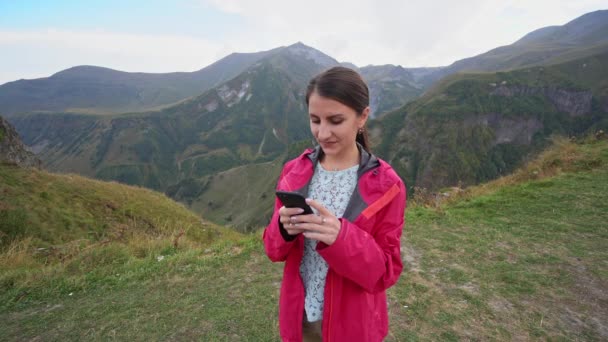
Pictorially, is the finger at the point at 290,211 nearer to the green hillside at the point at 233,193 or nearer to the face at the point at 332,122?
the face at the point at 332,122

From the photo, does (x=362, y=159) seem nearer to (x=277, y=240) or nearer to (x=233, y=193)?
(x=277, y=240)

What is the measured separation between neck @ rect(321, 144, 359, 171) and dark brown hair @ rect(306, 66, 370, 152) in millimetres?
287

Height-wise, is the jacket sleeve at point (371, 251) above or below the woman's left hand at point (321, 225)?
below

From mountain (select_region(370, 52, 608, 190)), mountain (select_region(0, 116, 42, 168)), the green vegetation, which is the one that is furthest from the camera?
mountain (select_region(370, 52, 608, 190))

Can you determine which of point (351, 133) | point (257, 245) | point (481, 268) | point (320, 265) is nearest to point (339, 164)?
point (351, 133)

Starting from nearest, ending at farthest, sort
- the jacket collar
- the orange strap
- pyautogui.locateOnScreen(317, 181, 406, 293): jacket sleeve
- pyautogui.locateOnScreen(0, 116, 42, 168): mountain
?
pyautogui.locateOnScreen(317, 181, 406, 293): jacket sleeve, the orange strap, the jacket collar, pyautogui.locateOnScreen(0, 116, 42, 168): mountain

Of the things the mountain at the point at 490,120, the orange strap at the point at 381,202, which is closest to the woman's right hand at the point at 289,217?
the orange strap at the point at 381,202

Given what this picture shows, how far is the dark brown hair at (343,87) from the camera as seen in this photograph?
1.87m

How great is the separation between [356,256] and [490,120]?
161m

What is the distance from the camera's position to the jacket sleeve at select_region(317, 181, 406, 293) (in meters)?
1.58

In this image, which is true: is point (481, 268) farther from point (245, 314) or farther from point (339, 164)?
point (339, 164)

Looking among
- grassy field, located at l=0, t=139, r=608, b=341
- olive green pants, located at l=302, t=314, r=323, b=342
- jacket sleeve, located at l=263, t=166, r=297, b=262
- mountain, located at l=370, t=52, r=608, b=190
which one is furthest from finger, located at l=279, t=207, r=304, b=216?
mountain, located at l=370, t=52, r=608, b=190

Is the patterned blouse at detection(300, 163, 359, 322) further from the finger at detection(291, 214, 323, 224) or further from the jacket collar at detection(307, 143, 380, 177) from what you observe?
the finger at detection(291, 214, 323, 224)

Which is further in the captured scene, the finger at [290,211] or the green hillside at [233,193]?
the green hillside at [233,193]
